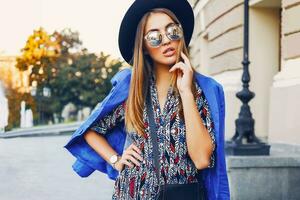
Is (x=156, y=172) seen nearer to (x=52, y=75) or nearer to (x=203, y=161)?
(x=203, y=161)

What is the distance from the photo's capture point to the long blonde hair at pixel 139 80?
2.29 metres

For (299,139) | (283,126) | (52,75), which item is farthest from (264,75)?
(52,75)

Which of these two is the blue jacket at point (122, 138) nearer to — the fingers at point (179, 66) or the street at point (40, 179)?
the fingers at point (179, 66)

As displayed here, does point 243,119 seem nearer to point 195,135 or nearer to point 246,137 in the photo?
point 246,137

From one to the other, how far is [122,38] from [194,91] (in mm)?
471

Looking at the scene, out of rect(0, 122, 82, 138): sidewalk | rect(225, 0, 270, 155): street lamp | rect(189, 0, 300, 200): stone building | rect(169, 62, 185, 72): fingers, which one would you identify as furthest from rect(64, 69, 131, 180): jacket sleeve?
rect(225, 0, 270, 155): street lamp

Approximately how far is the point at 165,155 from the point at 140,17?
65 cm

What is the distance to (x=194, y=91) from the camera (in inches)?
89.9

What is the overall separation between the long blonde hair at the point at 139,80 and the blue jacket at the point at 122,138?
0.22 ft

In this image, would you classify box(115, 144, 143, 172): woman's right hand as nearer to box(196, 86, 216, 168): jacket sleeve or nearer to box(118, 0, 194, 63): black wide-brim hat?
box(196, 86, 216, 168): jacket sleeve

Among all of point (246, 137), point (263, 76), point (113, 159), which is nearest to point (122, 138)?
point (113, 159)

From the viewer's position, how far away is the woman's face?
2355 mm

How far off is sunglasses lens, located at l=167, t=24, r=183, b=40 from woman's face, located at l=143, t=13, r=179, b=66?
0.05 feet

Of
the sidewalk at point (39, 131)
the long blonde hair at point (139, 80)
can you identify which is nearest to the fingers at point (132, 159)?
the long blonde hair at point (139, 80)
